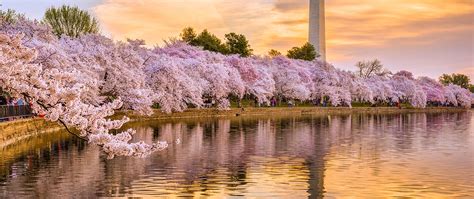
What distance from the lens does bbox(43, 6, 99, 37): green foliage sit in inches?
3615

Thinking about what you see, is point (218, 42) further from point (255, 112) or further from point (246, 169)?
point (246, 169)

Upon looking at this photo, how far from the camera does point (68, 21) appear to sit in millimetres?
92500

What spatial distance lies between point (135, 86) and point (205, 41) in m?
56.1

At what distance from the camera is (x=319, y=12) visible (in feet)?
389

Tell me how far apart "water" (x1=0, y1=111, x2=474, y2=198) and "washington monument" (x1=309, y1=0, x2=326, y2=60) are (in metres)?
76.8

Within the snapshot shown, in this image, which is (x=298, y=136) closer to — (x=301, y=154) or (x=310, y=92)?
(x=301, y=154)

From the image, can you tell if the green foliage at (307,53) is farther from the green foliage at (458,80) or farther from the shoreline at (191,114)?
the green foliage at (458,80)

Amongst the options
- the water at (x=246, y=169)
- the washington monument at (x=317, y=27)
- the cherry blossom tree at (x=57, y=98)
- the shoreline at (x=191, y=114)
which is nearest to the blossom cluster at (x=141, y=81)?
the cherry blossom tree at (x=57, y=98)

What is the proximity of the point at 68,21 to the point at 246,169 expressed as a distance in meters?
69.6

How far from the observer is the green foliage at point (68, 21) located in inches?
3615

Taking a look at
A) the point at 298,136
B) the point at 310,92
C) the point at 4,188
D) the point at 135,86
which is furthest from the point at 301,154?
the point at 310,92

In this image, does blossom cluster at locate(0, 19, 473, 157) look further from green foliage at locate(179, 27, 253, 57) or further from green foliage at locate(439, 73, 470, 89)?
green foliage at locate(439, 73, 470, 89)

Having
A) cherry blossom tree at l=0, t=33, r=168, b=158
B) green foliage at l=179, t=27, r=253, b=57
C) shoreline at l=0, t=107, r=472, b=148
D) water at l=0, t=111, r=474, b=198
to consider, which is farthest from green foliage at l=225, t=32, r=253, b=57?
cherry blossom tree at l=0, t=33, r=168, b=158

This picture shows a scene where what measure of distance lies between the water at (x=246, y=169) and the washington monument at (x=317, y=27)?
7683 centimetres
